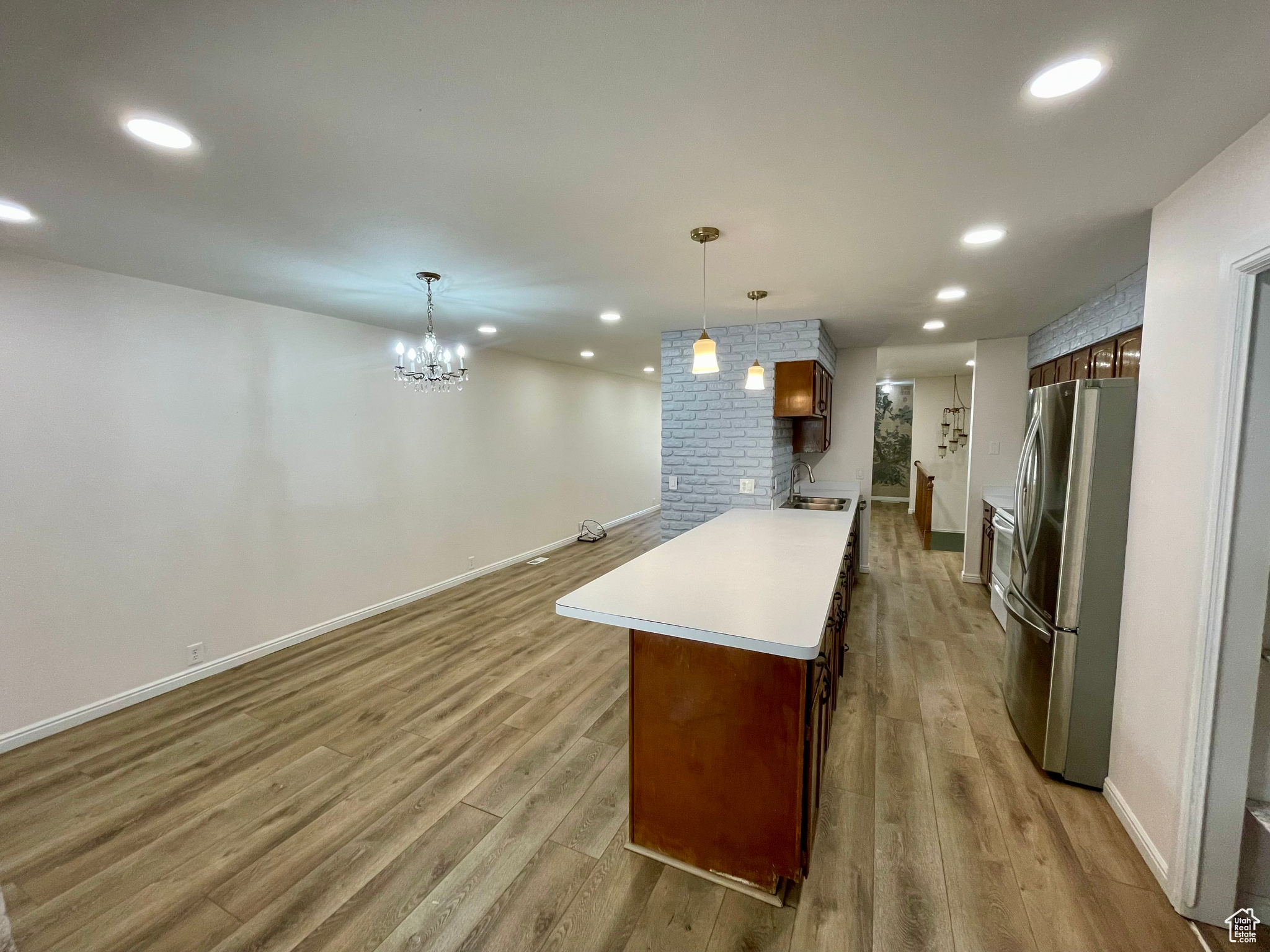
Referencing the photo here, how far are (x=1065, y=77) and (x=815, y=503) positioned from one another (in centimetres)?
346

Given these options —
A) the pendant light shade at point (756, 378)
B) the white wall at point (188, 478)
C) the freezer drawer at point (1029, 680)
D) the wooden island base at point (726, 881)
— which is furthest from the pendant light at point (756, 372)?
the white wall at point (188, 478)

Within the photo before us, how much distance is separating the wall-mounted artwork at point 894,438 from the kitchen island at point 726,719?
8.45 meters

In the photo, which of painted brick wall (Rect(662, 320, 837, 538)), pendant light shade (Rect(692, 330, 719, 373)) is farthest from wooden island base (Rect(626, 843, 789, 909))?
painted brick wall (Rect(662, 320, 837, 538))

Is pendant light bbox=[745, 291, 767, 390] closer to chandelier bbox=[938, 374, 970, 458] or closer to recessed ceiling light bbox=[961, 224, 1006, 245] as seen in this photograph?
recessed ceiling light bbox=[961, 224, 1006, 245]

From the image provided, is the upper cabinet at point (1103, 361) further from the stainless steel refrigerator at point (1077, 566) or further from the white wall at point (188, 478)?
the white wall at point (188, 478)

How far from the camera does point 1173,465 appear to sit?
1.68 metres

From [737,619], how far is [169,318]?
356cm

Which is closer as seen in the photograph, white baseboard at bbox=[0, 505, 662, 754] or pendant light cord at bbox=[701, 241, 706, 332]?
pendant light cord at bbox=[701, 241, 706, 332]

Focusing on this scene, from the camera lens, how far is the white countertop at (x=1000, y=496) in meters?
4.05

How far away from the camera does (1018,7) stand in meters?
0.98

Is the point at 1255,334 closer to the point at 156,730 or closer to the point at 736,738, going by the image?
the point at 736,738

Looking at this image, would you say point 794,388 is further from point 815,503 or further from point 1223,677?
point 1223,677

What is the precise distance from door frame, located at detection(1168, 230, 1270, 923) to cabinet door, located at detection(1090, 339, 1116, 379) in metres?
1.76

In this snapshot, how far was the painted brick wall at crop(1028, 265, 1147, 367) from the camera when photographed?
2.69m
